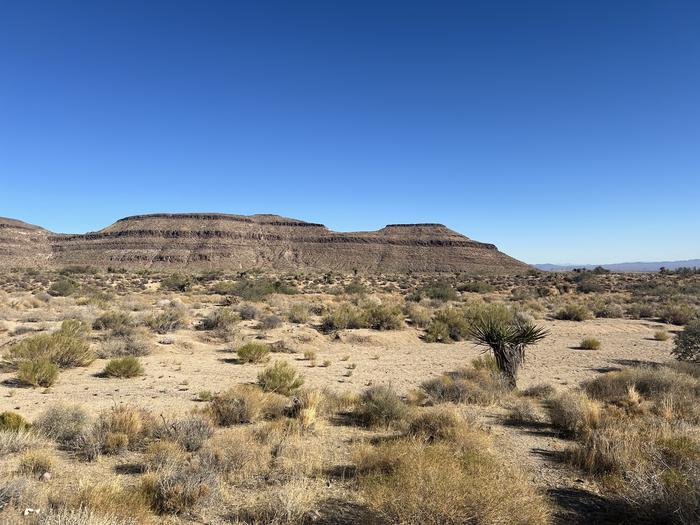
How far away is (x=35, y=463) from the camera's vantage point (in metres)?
5.31

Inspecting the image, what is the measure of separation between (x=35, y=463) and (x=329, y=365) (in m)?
8.77

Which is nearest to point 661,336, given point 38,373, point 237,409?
point 237,409

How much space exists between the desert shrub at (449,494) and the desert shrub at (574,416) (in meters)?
2.90

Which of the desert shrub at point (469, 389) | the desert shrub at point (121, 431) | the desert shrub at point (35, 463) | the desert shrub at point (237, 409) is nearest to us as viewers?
the desert shrub at point (35, 463)

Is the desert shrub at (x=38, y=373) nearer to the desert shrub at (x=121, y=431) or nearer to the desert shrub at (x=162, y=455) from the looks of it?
the desert shrub at (x=121, y=431)

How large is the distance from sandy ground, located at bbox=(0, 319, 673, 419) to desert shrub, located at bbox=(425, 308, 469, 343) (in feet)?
2.26

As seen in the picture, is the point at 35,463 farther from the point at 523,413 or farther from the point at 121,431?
the point at 523,413

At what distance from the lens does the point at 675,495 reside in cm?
408

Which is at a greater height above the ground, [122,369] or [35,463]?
[35,463]

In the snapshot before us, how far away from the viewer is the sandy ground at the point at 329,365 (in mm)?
9383

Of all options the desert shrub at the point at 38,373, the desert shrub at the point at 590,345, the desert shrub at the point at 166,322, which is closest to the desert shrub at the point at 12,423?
the desert shrub at the point at 38,373

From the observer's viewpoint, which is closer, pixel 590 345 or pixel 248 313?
pixel 590 345

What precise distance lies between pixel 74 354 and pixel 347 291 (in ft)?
83.9

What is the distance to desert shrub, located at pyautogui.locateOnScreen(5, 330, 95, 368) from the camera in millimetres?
11414
